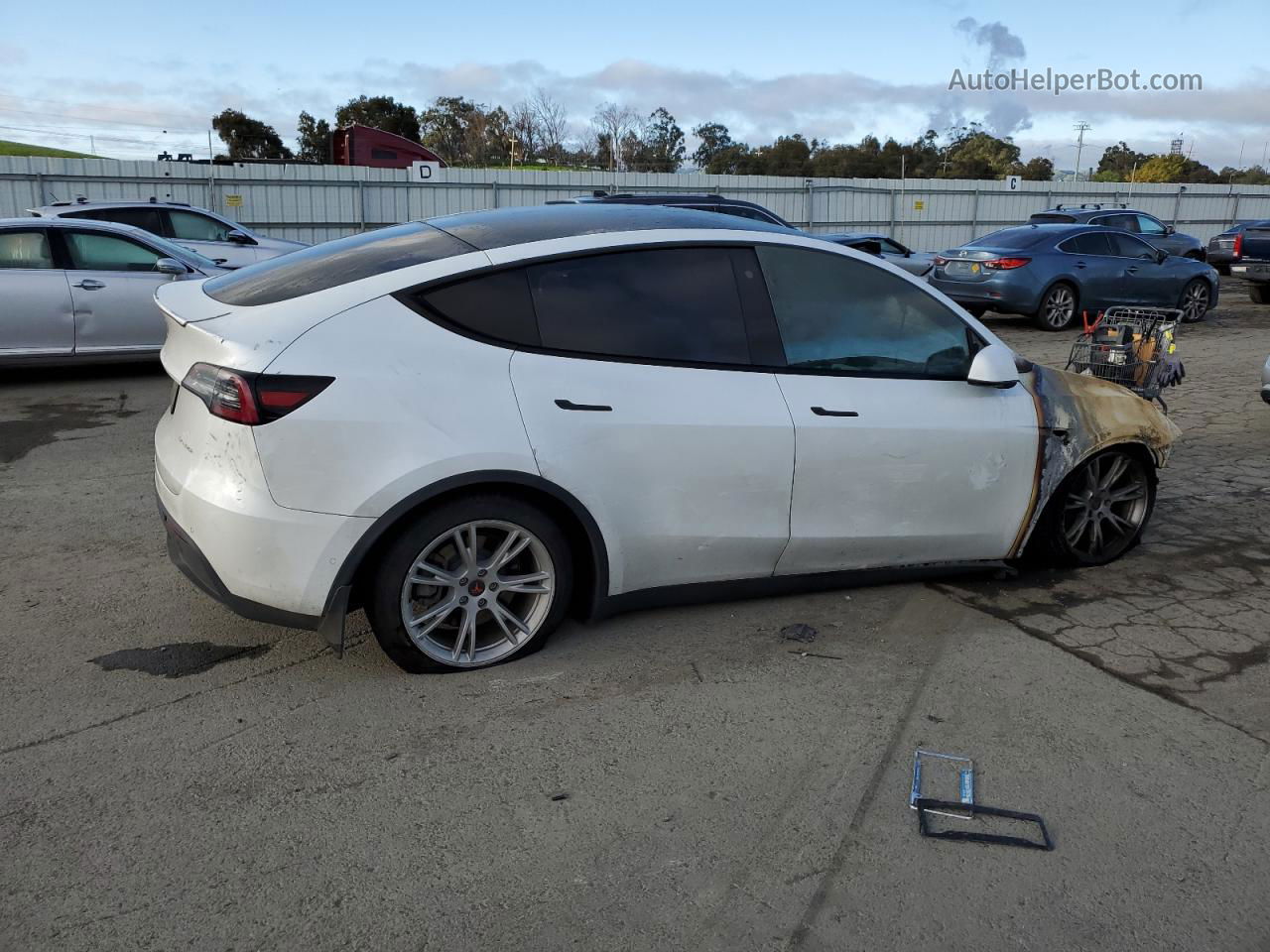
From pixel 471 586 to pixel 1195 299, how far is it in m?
15.7

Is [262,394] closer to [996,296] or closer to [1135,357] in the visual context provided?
[1135,357]

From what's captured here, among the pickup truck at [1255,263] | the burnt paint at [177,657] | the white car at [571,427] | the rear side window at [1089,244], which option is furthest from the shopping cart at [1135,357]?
the pickup truck at [1255,263]

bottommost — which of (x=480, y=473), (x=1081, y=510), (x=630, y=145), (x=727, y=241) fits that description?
(x=1081, y=510)

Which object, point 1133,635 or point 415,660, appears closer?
point 415,660

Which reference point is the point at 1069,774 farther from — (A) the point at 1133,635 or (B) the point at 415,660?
(B) the point at 415,660

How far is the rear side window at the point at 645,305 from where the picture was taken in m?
3.90

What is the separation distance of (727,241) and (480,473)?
1.43 m

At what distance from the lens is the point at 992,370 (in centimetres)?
446

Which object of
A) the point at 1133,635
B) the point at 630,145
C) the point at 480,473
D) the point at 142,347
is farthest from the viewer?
the point at 630,145

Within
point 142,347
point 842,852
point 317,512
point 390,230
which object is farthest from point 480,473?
point 142,347

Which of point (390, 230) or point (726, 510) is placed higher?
point (390, 230)

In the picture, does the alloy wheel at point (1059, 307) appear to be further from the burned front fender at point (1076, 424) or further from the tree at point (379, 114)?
the tree at point (379, 114)

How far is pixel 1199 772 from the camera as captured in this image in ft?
11.1

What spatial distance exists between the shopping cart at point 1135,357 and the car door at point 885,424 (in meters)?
1.88
